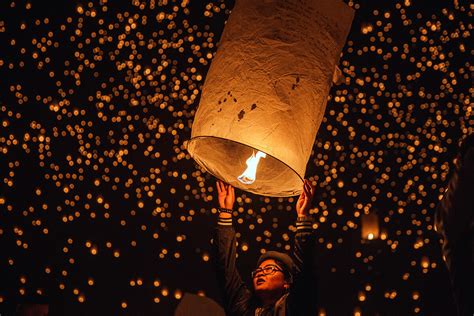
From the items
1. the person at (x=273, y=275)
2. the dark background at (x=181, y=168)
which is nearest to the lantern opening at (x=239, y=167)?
the person at (x=273, y=275)

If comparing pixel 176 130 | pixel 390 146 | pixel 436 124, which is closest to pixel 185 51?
pixel 176 130

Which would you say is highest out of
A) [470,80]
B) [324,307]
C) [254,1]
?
[470,80]

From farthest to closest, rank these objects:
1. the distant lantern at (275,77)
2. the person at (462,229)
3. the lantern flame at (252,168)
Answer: the lantern flame at (252,168), the distant lantern at (275,77), the person at (462,229)

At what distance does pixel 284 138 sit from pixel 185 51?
1671 mm

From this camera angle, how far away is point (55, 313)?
8.68 ft

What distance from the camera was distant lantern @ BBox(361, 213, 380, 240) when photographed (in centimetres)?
253

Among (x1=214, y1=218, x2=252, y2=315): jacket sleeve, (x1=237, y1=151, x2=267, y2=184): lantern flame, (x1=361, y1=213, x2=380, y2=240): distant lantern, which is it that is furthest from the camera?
(x1=361, y1=213, x2=380, y2=240): distant lantern

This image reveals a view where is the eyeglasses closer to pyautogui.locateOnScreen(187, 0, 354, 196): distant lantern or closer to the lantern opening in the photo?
the lantern opening

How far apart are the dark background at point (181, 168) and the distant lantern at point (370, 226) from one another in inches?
1.2

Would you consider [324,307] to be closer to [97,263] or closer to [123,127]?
[97,263]

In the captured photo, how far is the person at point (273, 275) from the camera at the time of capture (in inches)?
62.8

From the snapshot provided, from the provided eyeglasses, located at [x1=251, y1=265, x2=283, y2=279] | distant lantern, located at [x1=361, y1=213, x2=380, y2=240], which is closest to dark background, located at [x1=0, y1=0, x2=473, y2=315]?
distant lantern, located at [x1=361, y1=213, x2=380, y2=240]

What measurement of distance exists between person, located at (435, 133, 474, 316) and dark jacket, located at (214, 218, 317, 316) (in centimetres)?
87

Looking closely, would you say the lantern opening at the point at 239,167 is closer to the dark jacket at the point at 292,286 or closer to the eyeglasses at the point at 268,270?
the dark jacket at the point at 292,286
